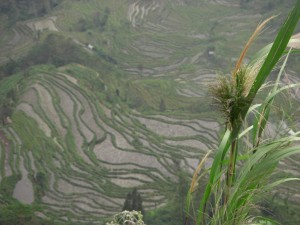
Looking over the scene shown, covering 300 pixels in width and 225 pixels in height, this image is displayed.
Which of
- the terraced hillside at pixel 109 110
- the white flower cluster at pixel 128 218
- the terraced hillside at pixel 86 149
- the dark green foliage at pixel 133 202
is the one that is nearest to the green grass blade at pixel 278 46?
the white flower cluster at pixel 128 218

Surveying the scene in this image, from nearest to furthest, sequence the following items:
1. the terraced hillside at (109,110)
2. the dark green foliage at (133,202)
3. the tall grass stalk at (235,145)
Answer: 1. the tall grass stalk at (235,145)
2. the dark green foliage at (133,202)
3. the terraced hillside at (109,110)

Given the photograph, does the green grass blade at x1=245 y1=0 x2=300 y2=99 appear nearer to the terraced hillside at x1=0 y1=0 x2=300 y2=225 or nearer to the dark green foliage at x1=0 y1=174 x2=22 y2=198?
the terraced hillside at x1=0 y1=0 x2=300 y2=225

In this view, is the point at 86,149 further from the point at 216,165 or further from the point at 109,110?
the point at 216,165

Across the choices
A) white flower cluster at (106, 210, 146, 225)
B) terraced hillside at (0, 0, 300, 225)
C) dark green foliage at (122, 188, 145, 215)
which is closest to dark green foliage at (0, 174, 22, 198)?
terraced hillside at (0, 0, 300, 225)

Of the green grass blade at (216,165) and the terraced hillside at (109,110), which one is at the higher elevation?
the terraced hillside at (109,110)

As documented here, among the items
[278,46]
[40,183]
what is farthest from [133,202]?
[278,46]

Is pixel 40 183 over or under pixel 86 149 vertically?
under

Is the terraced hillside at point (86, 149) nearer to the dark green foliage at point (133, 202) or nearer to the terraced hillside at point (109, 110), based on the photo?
the terraced hillside at point (109, 110)

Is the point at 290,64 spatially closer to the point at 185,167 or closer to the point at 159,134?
the point at 159,134

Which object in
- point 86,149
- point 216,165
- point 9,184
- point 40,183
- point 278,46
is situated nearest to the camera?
point 278,46

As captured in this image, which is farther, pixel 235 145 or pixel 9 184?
pixel 9 184
